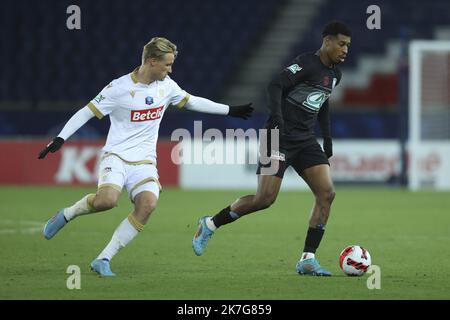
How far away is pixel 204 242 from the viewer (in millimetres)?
9258

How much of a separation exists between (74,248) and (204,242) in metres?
1.88

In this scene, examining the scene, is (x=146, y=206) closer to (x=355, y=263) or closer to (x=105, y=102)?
(x=105, y=102)

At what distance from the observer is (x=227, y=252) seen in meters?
10.3

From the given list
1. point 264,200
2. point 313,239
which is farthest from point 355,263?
point 264,200

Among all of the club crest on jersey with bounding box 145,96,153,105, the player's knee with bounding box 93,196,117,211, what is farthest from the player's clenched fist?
the club crest on jersey with bounding box 145,96,153,105

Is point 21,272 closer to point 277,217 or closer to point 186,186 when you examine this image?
point 277,217

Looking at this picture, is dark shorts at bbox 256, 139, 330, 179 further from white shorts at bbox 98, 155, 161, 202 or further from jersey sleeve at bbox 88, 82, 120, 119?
jersey sleeve at bbox 88, 82, 120, 119

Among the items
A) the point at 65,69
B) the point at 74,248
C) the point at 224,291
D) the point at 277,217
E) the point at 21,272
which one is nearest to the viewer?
the point at 224,291

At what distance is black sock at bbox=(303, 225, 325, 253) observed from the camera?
8.65m

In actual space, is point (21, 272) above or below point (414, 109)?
below

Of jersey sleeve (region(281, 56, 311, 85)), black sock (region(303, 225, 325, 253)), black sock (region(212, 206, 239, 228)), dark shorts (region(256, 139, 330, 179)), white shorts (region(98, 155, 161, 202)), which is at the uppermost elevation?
jersey sleeve (region(281, 56, 311, 85))

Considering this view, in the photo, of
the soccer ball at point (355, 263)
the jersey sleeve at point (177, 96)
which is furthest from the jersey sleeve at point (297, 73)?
the soccer ball at point (355, 263)

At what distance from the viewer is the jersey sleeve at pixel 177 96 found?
8734mm

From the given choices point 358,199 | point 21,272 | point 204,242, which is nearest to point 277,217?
point 358,199
